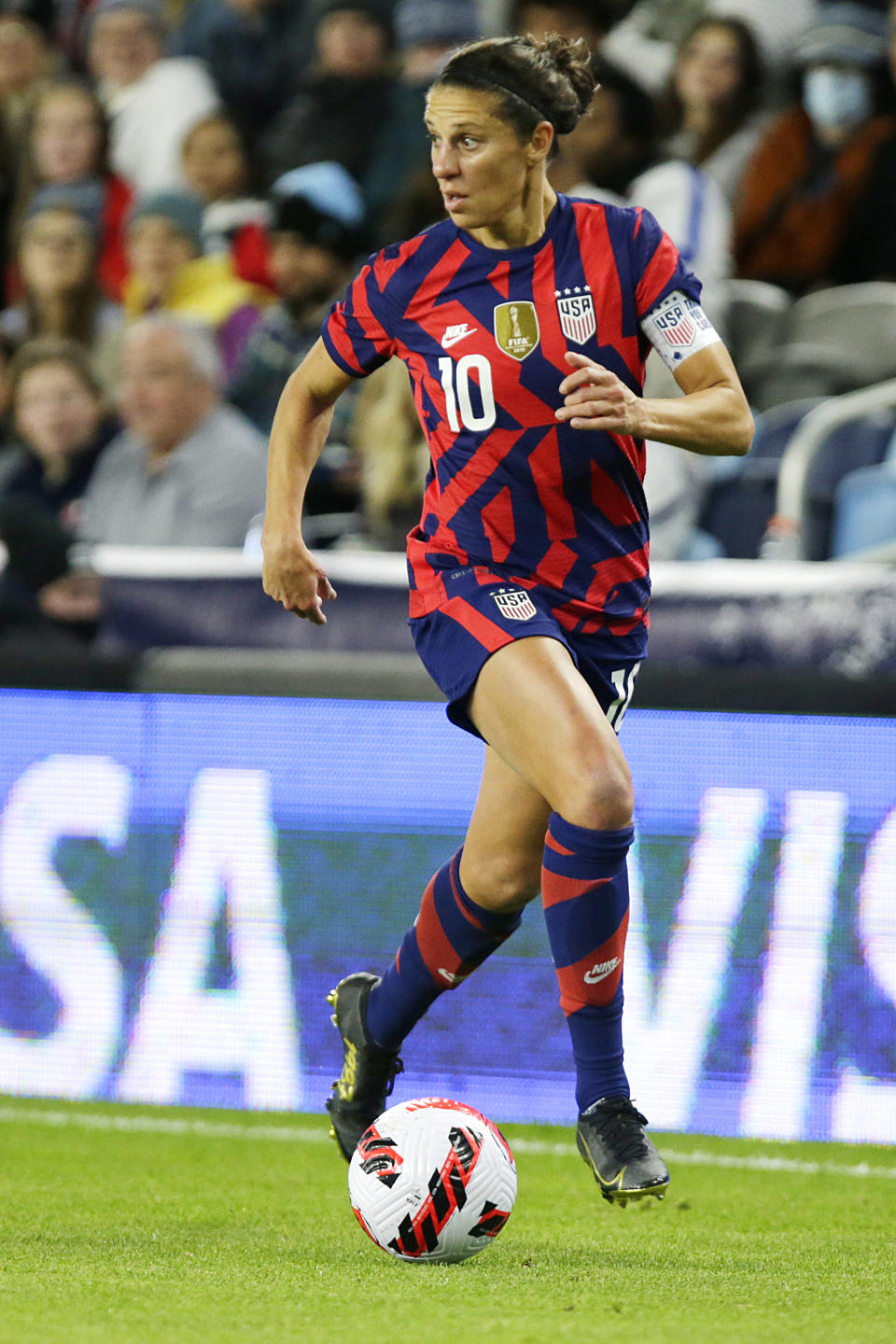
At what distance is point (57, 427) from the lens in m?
8.25

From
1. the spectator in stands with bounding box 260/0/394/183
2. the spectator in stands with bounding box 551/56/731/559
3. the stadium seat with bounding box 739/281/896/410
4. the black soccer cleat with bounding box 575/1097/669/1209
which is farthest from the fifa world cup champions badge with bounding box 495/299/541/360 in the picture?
the spectator in stands with bounding box 260/0/394/183

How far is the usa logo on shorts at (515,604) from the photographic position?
380 cm

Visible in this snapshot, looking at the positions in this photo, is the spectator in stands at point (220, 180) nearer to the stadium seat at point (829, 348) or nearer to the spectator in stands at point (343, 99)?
the spectator in stands at point (343, 99)

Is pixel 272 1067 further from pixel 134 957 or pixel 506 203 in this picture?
pixel 506 203

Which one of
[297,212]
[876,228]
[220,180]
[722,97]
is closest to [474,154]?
[876,228]

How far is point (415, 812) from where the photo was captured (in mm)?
5863

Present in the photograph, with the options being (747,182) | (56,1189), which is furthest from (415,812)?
(747,182)

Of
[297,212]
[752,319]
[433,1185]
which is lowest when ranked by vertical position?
[433,1185]

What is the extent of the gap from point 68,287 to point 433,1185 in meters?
6.59

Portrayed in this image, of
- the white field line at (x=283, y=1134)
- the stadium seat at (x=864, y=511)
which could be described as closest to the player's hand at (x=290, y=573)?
the white field line at (x=283, y=1134)

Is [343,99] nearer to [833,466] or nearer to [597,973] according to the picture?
[833,466]

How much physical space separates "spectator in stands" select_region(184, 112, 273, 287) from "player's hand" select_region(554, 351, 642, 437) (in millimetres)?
6557

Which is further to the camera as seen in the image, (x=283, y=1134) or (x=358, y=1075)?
(x=283, y=1134)

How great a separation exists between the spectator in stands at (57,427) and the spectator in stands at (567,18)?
8.79ft
